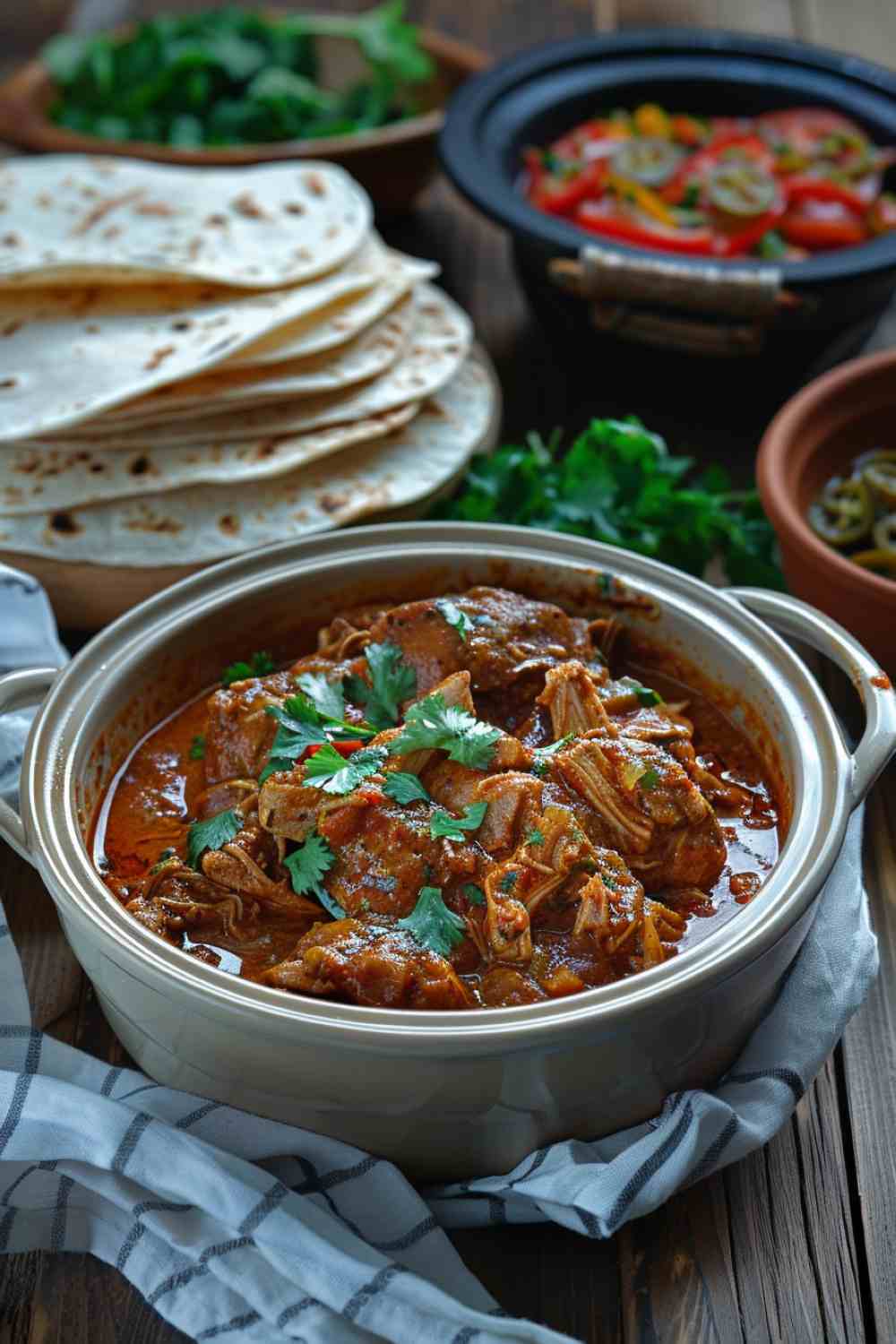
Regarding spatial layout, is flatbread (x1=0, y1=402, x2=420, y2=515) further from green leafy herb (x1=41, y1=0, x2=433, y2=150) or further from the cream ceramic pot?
green leafy herb (x1=41, y1=0, x2=433, y2=150)

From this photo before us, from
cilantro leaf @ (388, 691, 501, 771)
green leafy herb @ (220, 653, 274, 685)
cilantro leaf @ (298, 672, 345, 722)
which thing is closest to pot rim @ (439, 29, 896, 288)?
green leafy herb @ (220, 653, 274, 685)

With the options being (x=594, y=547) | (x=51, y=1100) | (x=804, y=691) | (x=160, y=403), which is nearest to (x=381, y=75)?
(x=160, y=403)

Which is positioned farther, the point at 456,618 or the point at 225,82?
the point at 225,82

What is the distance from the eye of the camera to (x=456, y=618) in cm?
287

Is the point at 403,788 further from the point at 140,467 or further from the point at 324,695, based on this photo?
the point at 140,467

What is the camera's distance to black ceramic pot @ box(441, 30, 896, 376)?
160 inches

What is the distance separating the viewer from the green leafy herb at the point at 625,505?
368 cm

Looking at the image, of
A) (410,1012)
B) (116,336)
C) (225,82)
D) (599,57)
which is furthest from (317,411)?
(225,82)

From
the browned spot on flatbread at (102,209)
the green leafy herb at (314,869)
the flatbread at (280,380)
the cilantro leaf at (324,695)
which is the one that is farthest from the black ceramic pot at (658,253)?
the green leafy herb at (314,869)

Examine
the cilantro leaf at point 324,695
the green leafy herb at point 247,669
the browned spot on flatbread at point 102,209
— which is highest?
the browned spot on flatbread at point 102,209

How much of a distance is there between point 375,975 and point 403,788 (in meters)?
0.37

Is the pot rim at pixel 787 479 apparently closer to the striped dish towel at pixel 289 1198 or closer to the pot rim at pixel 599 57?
the pot rim at pixel 599 57

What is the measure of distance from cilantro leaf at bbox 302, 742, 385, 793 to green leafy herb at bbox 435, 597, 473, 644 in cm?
37

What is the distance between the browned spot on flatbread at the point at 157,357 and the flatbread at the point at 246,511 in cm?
33
